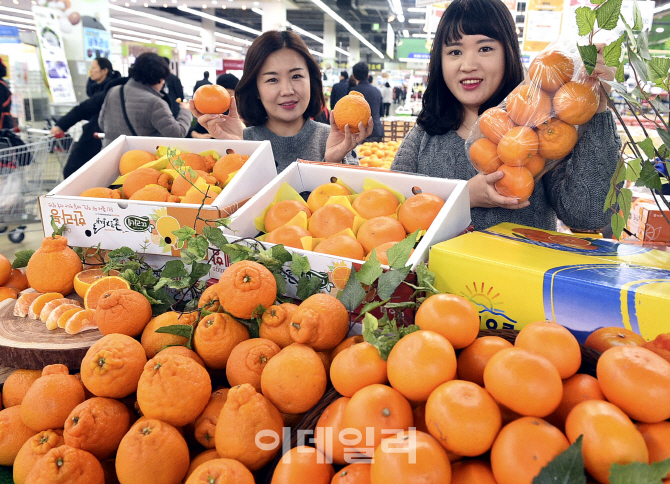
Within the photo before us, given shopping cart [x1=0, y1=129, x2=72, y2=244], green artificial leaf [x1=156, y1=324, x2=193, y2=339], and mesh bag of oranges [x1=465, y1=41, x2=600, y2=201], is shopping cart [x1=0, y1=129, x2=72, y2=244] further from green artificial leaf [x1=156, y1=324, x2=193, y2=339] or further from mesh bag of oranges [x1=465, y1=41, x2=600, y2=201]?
mesh bag of oranges [x1=465, y1=41, x2=600, y2=201]

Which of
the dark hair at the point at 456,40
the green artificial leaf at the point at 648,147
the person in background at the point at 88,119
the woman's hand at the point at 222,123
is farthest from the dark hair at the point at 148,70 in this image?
the green artificial leaf at the point at 648,147

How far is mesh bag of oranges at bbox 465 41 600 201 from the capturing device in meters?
1.20

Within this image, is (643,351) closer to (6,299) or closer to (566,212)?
(566,212)

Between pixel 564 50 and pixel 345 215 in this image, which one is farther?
pixel 345 215

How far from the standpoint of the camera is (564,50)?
1.27 m

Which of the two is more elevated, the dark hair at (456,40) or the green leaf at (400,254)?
the dark hair at (456,40)

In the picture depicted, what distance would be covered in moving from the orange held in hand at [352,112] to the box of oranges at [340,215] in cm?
31

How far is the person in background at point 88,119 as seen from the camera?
459 cm

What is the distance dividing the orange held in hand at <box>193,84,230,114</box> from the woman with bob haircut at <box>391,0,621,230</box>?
0.88 meters

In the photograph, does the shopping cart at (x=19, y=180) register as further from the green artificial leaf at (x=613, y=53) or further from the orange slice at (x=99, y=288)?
the green artificial leaf at (x=613, y=53)

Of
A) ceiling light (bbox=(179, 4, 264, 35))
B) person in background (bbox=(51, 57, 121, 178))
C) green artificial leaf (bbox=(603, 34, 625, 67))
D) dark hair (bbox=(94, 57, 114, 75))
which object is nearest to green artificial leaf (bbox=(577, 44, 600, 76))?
green artificial leaf (bbox=(603, 34, 625, 67))

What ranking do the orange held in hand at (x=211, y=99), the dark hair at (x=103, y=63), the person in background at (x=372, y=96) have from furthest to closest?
the person in background at (x=372, y=96)
the dark hair at (x=103, y=63)
the orange held in hand at (x=211, y=99)

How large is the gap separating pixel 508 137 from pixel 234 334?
0.87m

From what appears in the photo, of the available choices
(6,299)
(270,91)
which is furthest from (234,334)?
(270,91)
